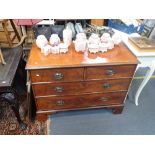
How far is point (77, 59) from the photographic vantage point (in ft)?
4.52

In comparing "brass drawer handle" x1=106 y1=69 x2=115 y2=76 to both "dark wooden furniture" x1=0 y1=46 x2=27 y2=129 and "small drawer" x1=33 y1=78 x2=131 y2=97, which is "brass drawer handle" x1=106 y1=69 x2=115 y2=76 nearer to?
"small drawer" x1=33 y1=78 x2=131 y2=97

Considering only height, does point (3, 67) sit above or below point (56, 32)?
below

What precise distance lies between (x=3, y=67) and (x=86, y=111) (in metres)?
0.98

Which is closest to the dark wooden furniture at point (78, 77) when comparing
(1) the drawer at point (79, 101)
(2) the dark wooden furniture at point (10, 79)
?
(1) the drawer at point (79, 101)

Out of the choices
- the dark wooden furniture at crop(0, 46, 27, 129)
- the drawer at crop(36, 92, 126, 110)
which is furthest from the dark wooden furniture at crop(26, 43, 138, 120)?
the dark wooden furniture at crop(0, 46, 27, 129)

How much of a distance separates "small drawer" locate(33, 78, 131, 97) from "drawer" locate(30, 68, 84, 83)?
58mm

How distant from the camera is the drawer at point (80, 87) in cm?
145

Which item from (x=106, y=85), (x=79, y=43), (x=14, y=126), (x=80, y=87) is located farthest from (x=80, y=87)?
(x=14, y=126)

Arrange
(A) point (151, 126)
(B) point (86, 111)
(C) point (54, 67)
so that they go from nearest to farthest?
(C) point (54, 67) < (A) point (151, 126) < (B) point (86, 111)
